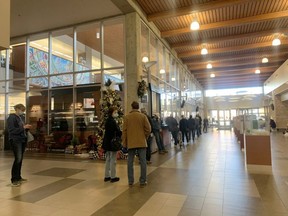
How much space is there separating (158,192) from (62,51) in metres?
7.72

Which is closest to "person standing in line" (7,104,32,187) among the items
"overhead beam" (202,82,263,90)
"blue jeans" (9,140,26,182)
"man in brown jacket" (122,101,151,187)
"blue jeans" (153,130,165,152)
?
"blue jeans" (9,140,26,182)

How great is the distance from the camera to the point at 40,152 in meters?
8.96

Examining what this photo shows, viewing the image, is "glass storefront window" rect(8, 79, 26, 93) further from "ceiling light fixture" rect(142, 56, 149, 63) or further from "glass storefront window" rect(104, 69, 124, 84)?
"ceiling light fixture" rect(142, 56, 149, 63)

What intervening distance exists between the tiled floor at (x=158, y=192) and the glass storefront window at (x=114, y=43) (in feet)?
12.9

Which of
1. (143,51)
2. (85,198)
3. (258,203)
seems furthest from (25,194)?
(143,51)

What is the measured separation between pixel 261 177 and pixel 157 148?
14.6 ft

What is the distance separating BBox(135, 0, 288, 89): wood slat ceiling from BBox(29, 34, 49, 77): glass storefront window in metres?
4.68

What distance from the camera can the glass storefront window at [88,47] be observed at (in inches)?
344

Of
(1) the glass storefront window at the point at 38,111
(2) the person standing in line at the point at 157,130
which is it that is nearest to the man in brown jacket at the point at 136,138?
(2) the person standing in line at the point at 157,130

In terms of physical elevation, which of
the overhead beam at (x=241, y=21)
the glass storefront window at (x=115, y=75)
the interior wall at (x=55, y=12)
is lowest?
the glass storefront window at (x=115, y=75)

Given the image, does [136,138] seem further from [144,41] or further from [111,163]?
[144,41]

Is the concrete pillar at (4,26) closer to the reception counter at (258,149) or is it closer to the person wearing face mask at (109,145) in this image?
the person wearing face mask at (109,145)

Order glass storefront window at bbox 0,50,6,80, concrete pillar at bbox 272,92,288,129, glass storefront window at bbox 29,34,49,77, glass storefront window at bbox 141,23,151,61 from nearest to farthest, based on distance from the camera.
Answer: glass storefront window at bbox 141,23,151,61
glass storefront window at bbox 29,34,49,77
glass storefront window at bbox 0,50,6,80
concrete pillar at bbox 272,92,288,129

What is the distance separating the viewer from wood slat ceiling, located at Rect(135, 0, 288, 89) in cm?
761
